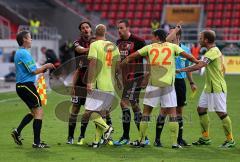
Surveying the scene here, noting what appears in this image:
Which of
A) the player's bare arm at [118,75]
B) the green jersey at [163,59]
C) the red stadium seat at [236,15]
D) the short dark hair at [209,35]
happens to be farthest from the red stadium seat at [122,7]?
the green jersey at [163,59]

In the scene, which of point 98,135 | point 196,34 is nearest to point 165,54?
point 98,135

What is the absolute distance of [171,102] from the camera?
11461 mm

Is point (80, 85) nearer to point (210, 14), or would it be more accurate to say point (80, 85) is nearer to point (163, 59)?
point (163, 59)

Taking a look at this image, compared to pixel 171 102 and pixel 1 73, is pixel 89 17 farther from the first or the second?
pixel 171 102

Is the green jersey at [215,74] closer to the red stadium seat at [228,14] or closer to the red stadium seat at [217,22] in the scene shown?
the red stadium seat at [217,22]

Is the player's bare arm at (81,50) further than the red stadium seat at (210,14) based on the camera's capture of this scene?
No

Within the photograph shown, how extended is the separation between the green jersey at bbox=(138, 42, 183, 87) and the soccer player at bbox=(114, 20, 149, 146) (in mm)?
712

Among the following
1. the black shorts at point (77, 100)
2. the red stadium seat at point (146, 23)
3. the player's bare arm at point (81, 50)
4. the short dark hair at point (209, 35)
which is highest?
the red stadium seat at point (146, 23)

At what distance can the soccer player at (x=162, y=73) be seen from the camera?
11.3 metres

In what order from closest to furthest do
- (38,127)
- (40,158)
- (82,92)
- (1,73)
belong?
(40,158) → (38,127) → (82,92) → (1,73)

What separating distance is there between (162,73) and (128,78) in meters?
1.15

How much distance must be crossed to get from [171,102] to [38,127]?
2.27 meters

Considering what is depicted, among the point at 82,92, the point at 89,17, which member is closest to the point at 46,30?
the point at 89,17

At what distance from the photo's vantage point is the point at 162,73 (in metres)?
11.4
